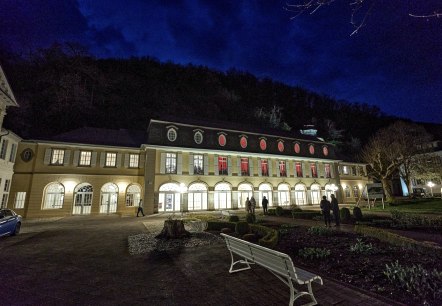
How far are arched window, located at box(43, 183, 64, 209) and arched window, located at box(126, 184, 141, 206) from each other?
6.18m

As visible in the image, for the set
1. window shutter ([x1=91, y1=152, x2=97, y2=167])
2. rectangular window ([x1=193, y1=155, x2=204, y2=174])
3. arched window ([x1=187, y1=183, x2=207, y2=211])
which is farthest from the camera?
rectangular window ([x1=193, y1=155, x2=204, y2=174])

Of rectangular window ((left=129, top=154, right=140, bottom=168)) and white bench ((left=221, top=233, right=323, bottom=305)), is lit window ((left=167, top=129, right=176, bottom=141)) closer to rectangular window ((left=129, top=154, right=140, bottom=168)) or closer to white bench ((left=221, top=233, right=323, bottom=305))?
rectangular window ((left=129, top=154, right=140, bottom=168))

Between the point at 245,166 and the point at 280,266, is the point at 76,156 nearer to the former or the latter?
the point at 245,166

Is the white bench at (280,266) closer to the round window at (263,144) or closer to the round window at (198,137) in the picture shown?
the round window at (198,137)

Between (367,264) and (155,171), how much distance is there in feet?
67.6

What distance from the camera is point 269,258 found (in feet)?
12.7

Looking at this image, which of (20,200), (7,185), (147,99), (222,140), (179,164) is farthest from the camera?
(147,99)

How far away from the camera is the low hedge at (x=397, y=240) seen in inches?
235

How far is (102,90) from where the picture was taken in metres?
41.2

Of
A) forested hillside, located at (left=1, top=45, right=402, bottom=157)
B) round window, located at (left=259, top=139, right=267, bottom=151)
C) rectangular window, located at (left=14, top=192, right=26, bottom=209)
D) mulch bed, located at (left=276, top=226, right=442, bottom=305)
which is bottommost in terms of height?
mulch bed, located at (left=276, top=226, right=442, bottom=305)

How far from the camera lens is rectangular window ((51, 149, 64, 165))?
2145 centimetres

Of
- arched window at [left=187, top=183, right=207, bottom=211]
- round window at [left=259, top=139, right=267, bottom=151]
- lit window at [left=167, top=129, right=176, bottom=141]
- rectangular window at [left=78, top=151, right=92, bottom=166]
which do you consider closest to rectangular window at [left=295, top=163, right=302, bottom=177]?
round window at [left=259, top=139, right=267, bottom=151]

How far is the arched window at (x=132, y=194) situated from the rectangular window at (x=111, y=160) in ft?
10.3

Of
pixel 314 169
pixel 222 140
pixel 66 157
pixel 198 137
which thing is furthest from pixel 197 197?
pixel 314 169
